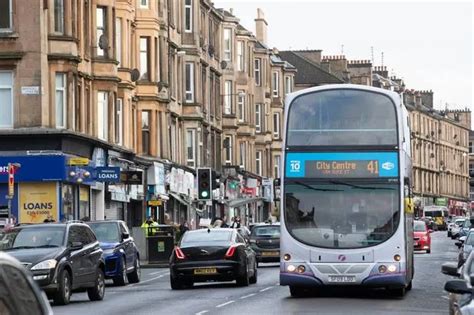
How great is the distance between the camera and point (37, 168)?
4569 centimetres

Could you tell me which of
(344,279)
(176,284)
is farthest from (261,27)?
(344,279)

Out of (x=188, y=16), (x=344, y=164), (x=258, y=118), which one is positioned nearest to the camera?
(x=344, y=164)

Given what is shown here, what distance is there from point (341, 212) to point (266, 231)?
2122 cm

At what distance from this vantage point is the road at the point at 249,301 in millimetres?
23891

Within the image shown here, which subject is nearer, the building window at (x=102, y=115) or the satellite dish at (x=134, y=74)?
the building window at (x=102, y=115)

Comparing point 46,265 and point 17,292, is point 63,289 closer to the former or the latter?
point 46,265

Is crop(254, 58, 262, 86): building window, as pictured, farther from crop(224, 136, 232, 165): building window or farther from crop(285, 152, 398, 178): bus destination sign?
crop(285, 152, 398, 178): bus destination sign

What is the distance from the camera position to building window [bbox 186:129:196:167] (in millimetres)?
70938

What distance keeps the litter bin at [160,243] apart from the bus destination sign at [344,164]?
2322cm

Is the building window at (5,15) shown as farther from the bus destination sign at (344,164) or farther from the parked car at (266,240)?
the bus destination sign at (344,164)

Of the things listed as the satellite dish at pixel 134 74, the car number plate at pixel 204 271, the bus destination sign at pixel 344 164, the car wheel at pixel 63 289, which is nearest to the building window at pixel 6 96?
the satellite dish at pixel 134 74

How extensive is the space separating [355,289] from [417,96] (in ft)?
408

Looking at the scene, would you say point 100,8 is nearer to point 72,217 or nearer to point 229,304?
point 72,217

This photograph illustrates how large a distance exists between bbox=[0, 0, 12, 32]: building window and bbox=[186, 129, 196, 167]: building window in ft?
85.6
